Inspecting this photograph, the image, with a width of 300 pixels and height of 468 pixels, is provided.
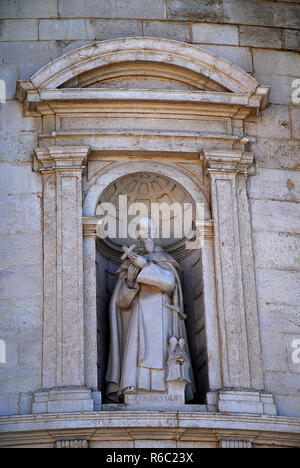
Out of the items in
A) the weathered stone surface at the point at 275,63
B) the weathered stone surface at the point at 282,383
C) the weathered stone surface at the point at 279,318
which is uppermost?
the weathered stone surface at the point at 275,63

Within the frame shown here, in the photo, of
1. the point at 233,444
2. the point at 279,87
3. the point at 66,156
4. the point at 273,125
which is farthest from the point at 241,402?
the point at 279,87

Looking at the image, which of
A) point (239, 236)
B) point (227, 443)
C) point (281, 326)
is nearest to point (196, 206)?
point (239, 236)

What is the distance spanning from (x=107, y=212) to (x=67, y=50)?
1.59 m

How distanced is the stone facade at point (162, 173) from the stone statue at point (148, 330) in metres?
0.25

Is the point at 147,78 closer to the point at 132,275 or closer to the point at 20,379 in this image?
the point at 132,275

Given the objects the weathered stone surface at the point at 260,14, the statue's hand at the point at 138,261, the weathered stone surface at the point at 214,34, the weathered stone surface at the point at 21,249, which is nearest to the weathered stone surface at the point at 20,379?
the weathered stone surface at the point at 21,249

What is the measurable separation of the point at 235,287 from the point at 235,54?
8.07 feet

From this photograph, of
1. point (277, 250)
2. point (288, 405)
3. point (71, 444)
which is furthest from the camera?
point (277, 250)

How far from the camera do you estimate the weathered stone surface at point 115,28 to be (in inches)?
507

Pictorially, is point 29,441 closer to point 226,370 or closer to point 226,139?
point 226,370

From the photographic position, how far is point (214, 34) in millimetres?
13070

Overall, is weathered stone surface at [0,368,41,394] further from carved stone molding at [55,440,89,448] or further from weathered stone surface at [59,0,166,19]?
weathered stone surface at [59,0,166,19]

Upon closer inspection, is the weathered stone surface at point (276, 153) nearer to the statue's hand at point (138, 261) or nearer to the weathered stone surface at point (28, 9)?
the statue's hand at point (138, 261)

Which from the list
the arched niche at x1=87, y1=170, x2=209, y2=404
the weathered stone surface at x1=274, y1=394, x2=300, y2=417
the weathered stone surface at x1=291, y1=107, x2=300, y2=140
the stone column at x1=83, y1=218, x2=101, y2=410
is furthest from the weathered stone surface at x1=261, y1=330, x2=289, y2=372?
the weathered stone surface at x1=291, y1=107, x2=300, y2=140
